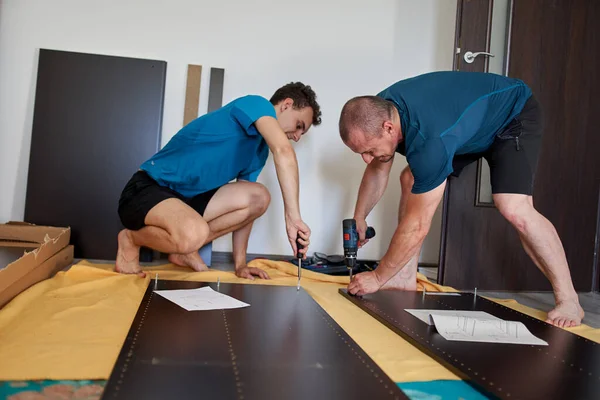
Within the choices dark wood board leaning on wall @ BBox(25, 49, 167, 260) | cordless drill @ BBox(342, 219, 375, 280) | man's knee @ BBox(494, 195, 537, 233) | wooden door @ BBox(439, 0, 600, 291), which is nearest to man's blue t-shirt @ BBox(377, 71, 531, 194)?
man's knee @ BBox(494, 195, 537, 233)

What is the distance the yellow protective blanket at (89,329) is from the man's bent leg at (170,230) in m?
0.19

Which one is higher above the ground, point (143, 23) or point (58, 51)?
point (143, 23)

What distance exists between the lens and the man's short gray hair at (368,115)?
72.3 inches

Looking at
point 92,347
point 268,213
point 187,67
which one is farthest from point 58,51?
point 92,347

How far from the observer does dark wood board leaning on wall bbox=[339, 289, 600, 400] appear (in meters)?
1.15

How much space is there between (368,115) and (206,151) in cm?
98

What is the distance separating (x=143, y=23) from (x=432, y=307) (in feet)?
9.38

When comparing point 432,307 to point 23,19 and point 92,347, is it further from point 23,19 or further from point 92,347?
point 23,19

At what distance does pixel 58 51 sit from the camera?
342cm

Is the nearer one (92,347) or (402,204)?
(92,347)

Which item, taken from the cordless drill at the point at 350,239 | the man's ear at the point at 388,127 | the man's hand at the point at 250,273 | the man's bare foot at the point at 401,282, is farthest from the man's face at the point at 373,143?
the man's hand at the point at 250,273

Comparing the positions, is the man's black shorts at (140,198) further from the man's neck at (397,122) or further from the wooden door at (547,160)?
the wooden door at (547,160)

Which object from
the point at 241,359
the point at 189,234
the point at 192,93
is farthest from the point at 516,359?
the point at 192,93

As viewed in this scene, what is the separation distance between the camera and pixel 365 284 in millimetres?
2133
